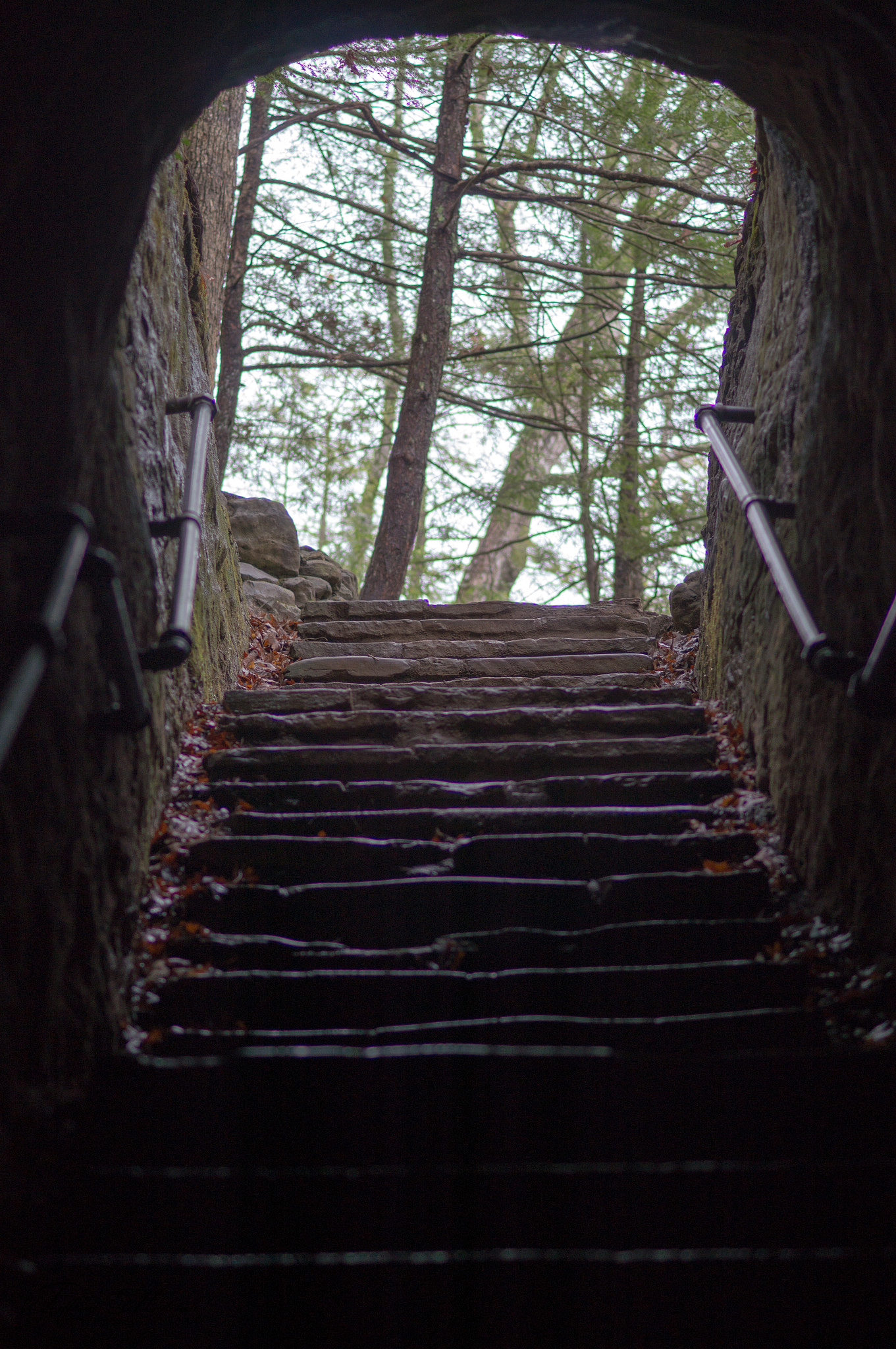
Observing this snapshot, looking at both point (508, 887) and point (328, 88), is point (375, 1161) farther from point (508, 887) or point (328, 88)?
point (328, 88)

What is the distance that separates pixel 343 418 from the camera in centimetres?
A: 1287

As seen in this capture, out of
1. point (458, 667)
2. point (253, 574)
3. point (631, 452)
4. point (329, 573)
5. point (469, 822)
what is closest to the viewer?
point (469, 822)

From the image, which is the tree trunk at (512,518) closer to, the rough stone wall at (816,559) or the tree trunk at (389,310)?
the tree trunk at (389,310)

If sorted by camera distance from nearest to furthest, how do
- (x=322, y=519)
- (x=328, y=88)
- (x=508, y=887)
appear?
(x=508, y=887) → (x=328, y=88) → (x=322, y=519)

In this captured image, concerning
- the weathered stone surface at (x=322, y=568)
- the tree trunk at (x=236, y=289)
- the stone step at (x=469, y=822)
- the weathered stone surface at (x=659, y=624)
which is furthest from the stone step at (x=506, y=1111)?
the tree trunk at (x=236, y=289)

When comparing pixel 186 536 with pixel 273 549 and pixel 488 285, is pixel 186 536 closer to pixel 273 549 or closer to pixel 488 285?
pixel 273 549

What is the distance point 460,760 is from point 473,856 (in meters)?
0.83

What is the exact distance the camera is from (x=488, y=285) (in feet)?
37.6

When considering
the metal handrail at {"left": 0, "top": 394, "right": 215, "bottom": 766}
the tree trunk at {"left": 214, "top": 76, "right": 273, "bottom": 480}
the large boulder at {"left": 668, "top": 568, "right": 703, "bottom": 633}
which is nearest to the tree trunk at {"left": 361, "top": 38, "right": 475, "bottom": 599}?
the tree trunk at {"left": 214, "top": 76, "right": 273, "bottom": 480}

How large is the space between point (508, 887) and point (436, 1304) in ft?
5.51

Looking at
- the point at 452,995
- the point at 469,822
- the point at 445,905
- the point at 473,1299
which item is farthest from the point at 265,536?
the point at 473,1299

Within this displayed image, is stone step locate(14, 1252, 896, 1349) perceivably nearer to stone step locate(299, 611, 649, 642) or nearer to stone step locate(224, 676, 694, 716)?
stone step locate(224, 676, 694, 716)

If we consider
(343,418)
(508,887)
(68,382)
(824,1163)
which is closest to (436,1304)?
(824,1163)

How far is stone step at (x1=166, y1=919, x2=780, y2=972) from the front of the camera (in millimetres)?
3312
